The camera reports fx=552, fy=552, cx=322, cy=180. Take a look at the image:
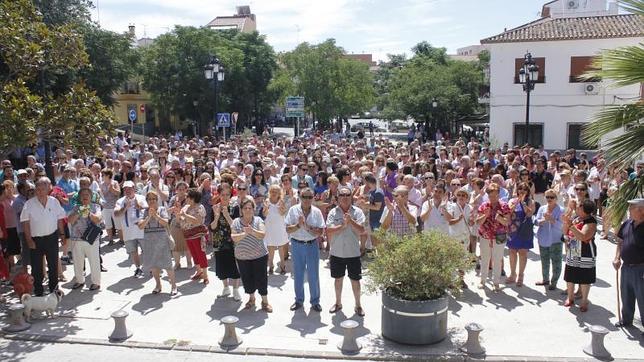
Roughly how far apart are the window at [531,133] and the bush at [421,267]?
28.1m

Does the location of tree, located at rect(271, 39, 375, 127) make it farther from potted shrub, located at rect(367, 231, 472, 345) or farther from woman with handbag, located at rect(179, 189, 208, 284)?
potted shrub, located at rect(367, 231, 472, 345)

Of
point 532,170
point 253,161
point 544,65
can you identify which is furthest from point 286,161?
point 544,65

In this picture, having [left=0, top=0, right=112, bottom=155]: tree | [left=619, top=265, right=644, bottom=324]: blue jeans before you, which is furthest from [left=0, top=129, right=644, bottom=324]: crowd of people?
[left=0, top=0, right=112, bottom=155]: tree

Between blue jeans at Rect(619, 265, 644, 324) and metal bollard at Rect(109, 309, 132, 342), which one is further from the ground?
blue jeans at Rect(619, 265, 644, 324)

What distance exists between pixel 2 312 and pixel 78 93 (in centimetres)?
338

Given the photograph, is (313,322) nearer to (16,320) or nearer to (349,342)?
(349,342)

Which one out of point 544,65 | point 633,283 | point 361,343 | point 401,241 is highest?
point 544,65

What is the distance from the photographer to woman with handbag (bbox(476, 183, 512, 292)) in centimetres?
834

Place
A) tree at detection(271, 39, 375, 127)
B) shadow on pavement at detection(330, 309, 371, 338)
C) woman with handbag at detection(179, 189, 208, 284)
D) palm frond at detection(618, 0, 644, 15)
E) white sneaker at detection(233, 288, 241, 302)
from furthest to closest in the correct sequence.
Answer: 1. tree at detection(271, 39, 375, 127)
2. woman with handbag at detection(179, 189, 208, 284)
3. white sneaker at detection(233, 288, 241, 302)
4. shadow on pavement at detection(330, 309, 371, 338)
5. palm frond at detection(618, 0, 644, 15)

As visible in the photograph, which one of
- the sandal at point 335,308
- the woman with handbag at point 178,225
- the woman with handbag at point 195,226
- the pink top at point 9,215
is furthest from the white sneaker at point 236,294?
the pink top at point 9,215

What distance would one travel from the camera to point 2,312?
798 centimetres

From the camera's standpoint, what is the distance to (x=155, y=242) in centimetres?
856

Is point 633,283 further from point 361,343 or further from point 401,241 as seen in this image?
point 361,343

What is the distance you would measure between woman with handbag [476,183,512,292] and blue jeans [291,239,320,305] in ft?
8.63
